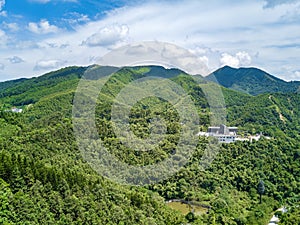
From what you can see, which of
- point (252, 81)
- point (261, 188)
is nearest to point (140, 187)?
point (261, 188)

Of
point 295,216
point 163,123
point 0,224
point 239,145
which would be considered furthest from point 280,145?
point 0,224

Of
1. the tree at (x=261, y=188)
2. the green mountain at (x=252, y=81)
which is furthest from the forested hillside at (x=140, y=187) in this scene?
the green mountain at (x=252, y=81)

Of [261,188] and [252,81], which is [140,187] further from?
[252,81]

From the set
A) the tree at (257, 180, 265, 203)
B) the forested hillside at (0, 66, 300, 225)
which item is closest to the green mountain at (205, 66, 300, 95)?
the forested hillside at (0, 66, 300, 225)

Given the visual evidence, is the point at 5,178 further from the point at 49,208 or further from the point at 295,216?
the point at 295,216

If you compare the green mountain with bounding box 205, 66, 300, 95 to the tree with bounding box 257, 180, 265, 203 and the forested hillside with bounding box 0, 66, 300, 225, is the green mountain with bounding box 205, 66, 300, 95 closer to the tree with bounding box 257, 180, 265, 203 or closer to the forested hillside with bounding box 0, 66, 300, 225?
the forested hillside with bounding box 0, 66, 300, 225

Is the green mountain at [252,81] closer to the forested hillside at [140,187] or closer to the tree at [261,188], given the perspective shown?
the forested hillside at [140,187]
